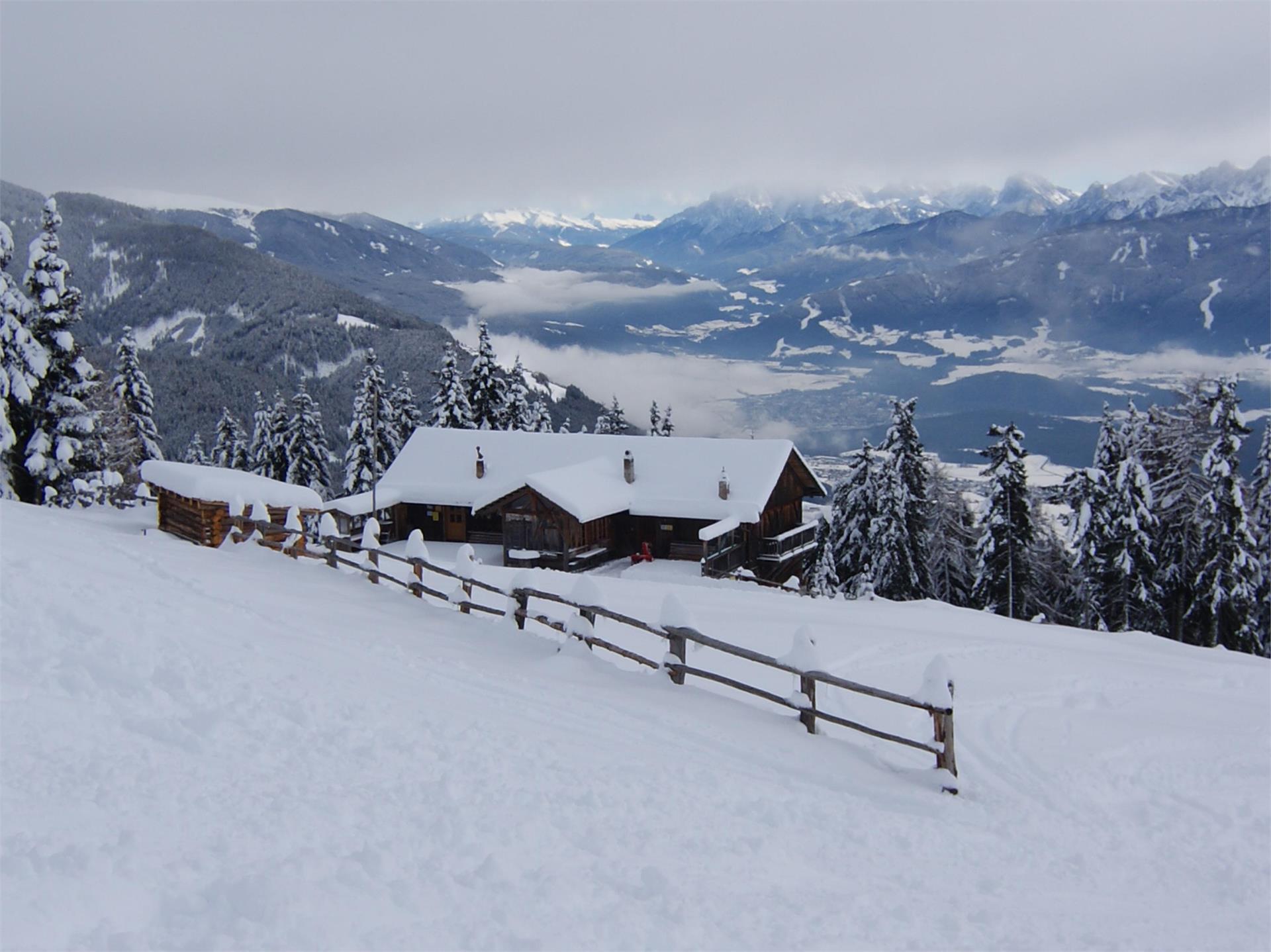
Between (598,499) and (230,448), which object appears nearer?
(598,499)

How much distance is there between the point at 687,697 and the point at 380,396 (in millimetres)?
45345

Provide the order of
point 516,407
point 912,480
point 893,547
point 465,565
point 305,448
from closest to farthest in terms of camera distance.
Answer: point 465,565 → point 893,547 → point 912,480 → point 305,448 → point 516,407

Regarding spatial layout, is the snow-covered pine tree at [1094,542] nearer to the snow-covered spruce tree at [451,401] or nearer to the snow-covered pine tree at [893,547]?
the snow-covered pine tree at [893,547]

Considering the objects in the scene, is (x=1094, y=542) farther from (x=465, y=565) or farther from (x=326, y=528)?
(x=326, y=528)

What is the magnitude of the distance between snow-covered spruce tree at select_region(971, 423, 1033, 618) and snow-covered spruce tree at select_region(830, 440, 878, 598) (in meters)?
5.13

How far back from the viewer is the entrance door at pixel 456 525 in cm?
3853

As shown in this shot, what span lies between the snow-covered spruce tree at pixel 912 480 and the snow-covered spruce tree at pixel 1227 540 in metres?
11.3

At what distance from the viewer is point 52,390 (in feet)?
90.9

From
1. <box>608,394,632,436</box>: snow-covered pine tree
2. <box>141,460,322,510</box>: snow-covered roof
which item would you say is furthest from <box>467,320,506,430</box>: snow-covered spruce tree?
<box>141,460,322,510</box>: snow-covered roof

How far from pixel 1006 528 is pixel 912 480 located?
17.1ft

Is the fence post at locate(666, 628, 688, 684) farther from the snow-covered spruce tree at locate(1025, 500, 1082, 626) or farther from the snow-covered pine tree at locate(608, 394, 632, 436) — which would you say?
the snow-covered pine tree at locate(608, 394, 632, 436)

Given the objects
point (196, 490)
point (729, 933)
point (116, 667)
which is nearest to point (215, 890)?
point (729, 933)

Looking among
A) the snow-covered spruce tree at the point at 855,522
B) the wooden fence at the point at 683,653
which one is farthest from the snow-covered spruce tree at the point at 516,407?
the wooden fence at the point at 683,653

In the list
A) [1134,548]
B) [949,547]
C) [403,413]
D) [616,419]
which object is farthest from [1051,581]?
[403,413]
